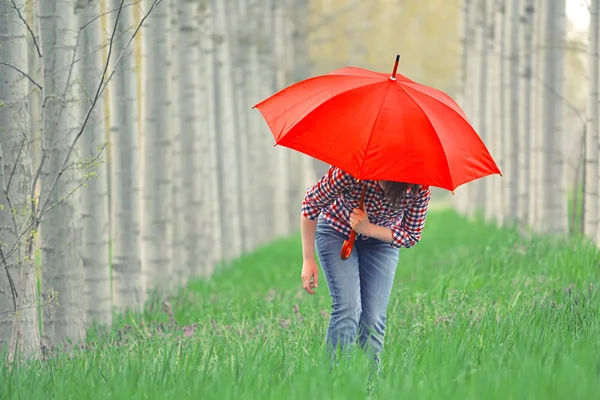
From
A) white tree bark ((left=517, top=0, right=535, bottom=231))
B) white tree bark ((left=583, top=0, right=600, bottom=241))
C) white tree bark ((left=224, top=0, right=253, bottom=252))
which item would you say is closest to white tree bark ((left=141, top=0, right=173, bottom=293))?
white tree bark ((left=583, top=0, right=600, bottom=241))

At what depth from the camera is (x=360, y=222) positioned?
14.9 feet

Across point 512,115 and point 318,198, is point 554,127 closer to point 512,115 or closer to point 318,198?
point 512,115

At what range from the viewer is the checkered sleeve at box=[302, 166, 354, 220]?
4.59m

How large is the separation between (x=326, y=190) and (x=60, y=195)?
8.28 ft

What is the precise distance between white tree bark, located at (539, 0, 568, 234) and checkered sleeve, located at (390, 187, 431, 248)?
20.7ft

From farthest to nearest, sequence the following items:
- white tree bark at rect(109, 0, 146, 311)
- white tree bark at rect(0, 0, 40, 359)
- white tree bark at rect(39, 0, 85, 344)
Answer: white tree bark at rect(109, 0, 146, 311) → white tree bark at rect(39, 0, 85, 344) → white tree bark at rect(0, 0, 40, 359)

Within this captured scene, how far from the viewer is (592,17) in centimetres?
905

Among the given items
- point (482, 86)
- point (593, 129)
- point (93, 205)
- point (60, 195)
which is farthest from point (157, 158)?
point (482, 86)

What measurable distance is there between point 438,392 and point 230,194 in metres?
10.6

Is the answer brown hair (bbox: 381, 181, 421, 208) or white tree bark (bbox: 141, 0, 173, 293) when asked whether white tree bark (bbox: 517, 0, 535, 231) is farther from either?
brown hair (bbox: 381, 181, 421, 208)

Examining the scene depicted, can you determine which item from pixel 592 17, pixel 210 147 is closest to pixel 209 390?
pixel 592 17

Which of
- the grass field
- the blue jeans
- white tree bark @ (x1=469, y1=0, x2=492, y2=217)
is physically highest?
white tree bark @ (x1=469, y1=0, x2=492, y2=217)

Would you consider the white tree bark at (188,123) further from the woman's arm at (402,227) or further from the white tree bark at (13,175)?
the woman's arm at (402,227)

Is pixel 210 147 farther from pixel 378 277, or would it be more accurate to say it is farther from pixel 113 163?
pixel 378 277
